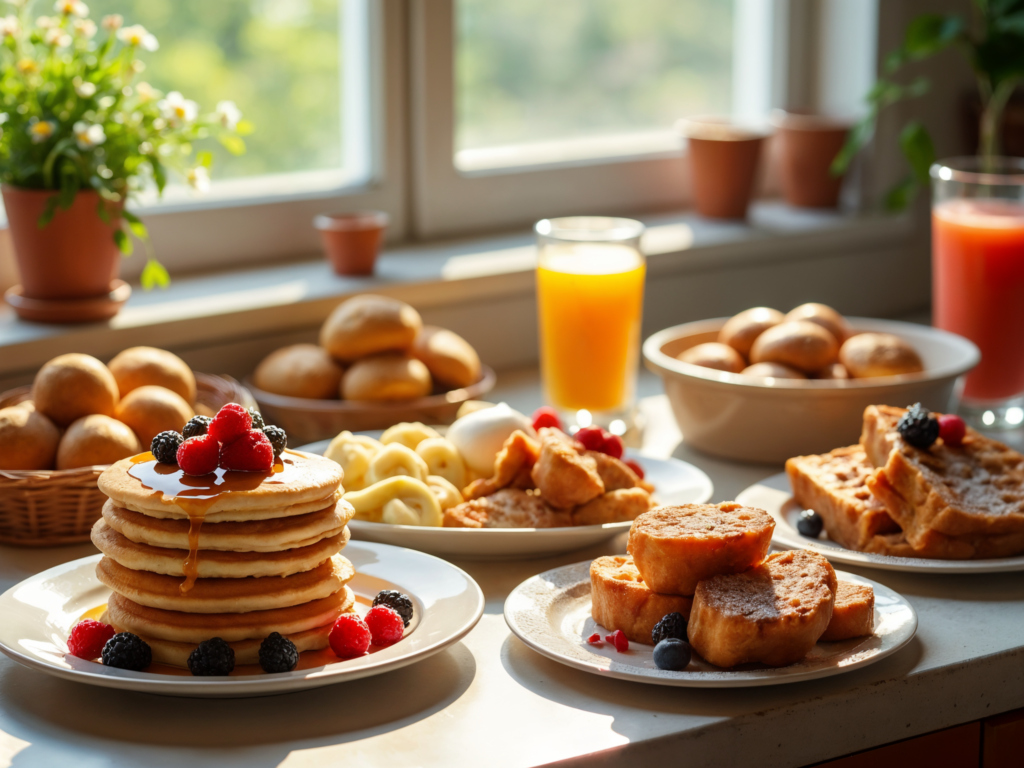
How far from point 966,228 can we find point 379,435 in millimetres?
854

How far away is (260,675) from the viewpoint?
955 mm

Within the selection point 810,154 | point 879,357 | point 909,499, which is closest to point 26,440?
point 909,499

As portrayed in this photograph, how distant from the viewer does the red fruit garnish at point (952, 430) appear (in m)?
1.32

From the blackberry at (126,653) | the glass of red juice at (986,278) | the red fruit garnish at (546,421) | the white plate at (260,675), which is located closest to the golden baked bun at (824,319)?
the glass of red juice at (986,278)

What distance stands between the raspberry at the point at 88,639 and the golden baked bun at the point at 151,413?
363 millimetres

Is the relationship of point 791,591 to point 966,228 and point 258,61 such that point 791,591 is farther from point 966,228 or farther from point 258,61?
point 258,61

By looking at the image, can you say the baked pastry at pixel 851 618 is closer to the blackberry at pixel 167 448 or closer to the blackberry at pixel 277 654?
the blackberry at pixel 277 654

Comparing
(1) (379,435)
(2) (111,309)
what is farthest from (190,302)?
(1) (379,435)

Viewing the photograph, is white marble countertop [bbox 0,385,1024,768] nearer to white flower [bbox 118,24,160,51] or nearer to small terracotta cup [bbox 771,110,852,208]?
white flower [bbox 118,24,160,51]

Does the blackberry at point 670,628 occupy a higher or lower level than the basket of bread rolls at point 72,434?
lower

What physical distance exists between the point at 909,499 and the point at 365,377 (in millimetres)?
704

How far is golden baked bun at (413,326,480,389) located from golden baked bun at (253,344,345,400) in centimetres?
11

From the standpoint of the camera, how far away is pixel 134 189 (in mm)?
1604

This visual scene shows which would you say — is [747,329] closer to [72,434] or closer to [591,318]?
[591,318]
